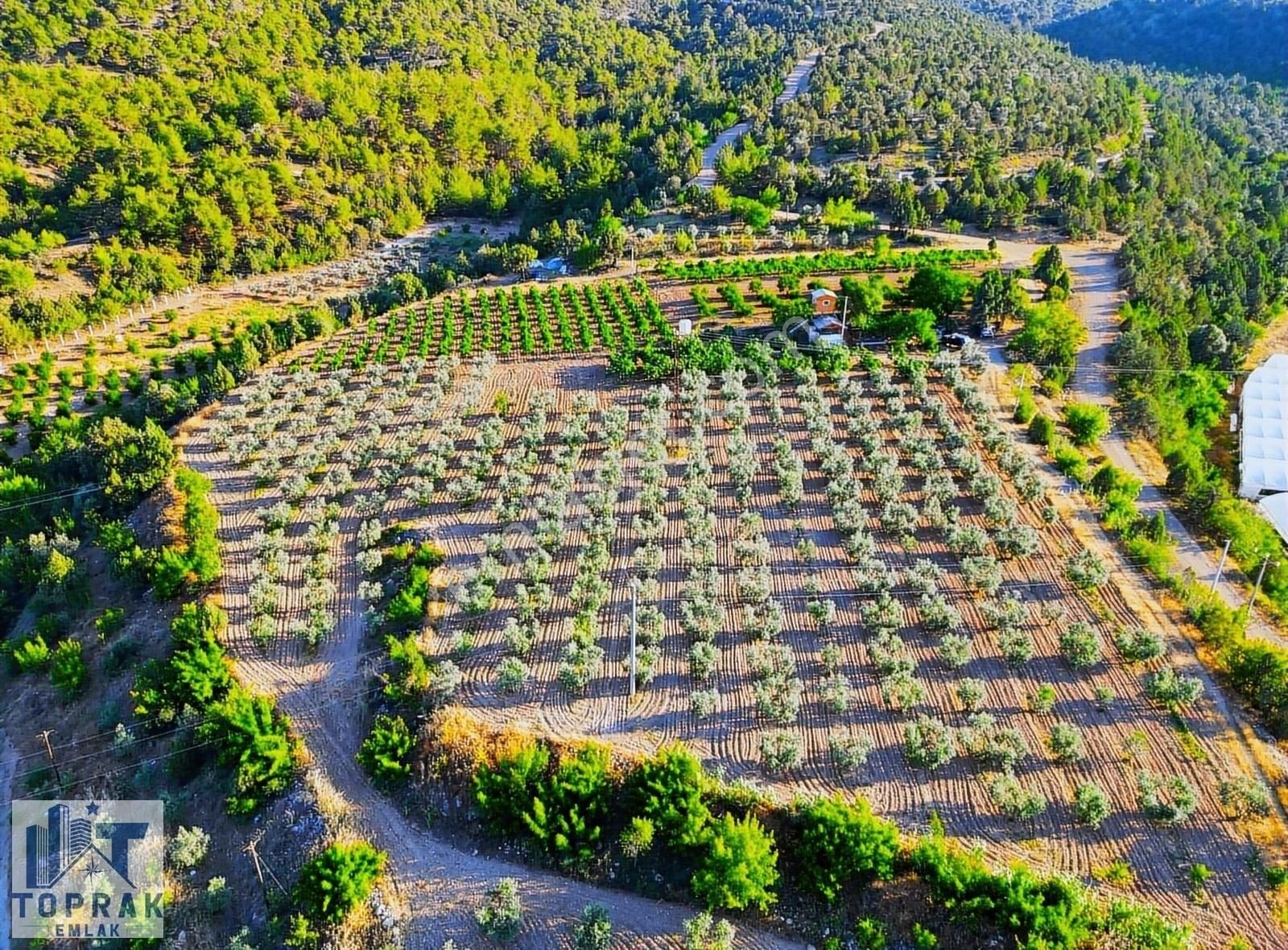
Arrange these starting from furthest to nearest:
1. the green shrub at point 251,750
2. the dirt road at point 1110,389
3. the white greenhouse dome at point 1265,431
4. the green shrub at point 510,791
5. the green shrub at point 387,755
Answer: the white greenhouse dome at point 1265,431 < the dirt road at point 1110,389 < the green shrub at point 251,750 < the green shrub at point 387,755 < the green shrub at point 510,791

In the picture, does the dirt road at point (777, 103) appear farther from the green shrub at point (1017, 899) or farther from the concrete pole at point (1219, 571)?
the green shrub at point (1017, 899)

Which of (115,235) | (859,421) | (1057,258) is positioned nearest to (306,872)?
(859,421)

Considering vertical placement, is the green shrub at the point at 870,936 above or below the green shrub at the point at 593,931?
above

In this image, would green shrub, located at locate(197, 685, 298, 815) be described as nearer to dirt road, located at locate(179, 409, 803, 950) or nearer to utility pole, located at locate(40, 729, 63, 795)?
dirt road, located at locate(179, 409, 803, 950)

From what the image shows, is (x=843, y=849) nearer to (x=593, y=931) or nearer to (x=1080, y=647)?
(x=593, y=931)

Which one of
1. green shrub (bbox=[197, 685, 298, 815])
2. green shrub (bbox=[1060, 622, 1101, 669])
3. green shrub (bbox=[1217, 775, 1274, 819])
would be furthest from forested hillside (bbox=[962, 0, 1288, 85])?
green shrub (bbox=[197, 685, 298, 815])

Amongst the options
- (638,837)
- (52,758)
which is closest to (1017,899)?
(638,837)

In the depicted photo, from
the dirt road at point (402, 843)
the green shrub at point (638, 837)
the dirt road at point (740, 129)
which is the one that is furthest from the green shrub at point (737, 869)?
the dirt road at point (740, 129)

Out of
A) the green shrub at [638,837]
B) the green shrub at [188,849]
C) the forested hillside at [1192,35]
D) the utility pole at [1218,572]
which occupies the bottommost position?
the green shrub at [188,849]

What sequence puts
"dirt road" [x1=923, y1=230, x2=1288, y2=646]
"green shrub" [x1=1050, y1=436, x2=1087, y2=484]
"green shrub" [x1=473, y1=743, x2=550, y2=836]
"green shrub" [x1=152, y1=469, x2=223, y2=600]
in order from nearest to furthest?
"green shrub" [x1=473, y1=743, x2=550, y2=836]
"dirt road" [x1=923, y1=230, x2=1288, y2=646]
"green shrub" [x1=152, y1=469, x2=223, y2=600]
"green shrub" [x1=1050, y1=436, x2=1087, y2=484]
